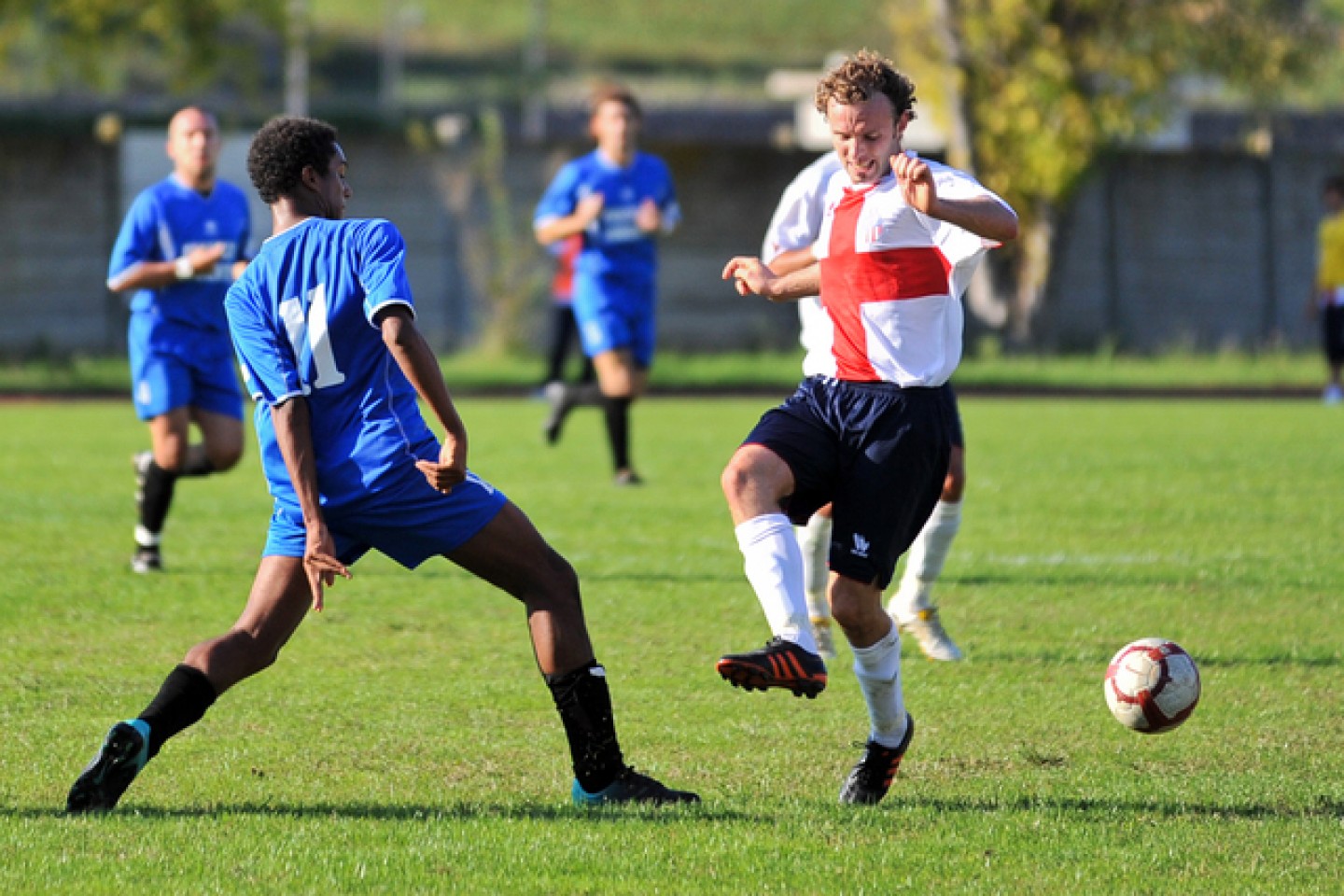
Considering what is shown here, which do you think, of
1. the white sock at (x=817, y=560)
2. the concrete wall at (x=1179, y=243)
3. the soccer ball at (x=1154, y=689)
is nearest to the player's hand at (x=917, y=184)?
the soccer ball at (x=1154, y=689)

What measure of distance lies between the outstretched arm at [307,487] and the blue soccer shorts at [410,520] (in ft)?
0.28

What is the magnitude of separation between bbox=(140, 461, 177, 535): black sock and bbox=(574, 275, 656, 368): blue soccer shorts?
4.04 metres

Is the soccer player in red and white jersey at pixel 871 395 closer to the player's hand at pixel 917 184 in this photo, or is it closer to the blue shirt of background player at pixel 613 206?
the player's hand at pixel 917 184

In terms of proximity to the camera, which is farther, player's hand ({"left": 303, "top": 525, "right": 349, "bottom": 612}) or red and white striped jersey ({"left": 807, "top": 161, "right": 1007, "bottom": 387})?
red and white striped jersey ({"left": 807, "top": 161, "right": 1007, "bottom": 387})

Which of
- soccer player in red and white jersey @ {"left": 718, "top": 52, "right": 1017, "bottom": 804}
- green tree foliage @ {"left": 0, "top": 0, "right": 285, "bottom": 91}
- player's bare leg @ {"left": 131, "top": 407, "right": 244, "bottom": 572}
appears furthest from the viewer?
green tree foliage @ {"left": 0, "top": 0, "right": 285, "bottom": 91}

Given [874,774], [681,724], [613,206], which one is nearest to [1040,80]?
[613,206]

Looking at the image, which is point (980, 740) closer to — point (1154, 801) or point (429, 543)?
point (1154, 801)

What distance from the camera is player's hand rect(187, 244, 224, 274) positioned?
8.41 metres

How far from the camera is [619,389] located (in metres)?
12.7

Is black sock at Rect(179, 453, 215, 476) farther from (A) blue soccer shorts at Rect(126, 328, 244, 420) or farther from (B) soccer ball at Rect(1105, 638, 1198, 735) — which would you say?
(B) soccer ball at Rect(1105, 638, 1198, 735)

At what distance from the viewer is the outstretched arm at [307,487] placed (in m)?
4.79

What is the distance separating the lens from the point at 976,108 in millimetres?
26000

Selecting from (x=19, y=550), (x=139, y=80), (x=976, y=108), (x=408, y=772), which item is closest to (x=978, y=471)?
(x=19, y=550)

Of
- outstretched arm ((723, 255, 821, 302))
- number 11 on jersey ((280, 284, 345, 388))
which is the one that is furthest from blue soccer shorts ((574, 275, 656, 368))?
number 11 on jersey ((280, 284, 345, 388))
